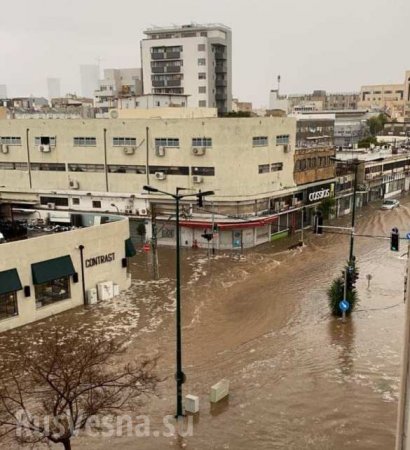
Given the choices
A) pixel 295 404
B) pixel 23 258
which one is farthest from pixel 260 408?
pixel 23 258

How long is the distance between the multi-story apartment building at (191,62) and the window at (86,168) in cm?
4100

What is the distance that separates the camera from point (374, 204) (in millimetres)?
61062

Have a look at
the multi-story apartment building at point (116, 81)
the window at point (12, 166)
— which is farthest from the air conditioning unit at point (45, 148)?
the multi-story apartment building at point (116, 81)

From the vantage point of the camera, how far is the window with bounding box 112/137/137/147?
4231 cm

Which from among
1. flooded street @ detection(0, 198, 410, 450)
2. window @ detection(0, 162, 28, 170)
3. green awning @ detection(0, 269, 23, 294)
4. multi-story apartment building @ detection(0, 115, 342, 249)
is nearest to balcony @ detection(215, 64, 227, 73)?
multi-story apartment building @ detection(0, 115, 342, 249)

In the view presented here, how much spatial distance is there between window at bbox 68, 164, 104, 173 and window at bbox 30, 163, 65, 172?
84 centimetres

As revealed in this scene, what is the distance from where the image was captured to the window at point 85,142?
143ft

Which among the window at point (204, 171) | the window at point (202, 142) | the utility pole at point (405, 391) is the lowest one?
the utility pole at point (405, 391)

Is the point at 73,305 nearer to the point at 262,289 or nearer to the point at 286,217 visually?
the point at 262,289

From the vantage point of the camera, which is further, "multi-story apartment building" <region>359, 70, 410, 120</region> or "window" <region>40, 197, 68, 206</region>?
"multi-story apartment building" <region>359, 70, 410, 120</region>

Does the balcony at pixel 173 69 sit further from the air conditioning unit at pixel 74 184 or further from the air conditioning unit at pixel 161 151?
→ the air conditioning unit at pixel 161 151

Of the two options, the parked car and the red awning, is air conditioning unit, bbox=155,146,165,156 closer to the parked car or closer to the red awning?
the red awning

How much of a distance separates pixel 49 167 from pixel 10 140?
15.2 ft

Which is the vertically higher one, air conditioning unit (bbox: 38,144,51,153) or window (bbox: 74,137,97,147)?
window (bbox: 74,137,97,147)
